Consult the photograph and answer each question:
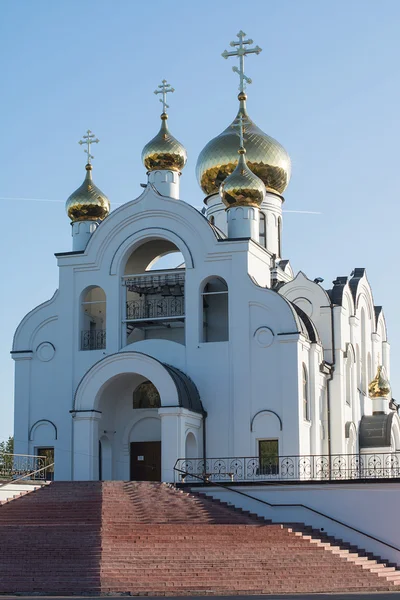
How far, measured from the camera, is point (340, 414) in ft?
90.1

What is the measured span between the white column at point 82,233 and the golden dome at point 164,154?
7.12 feet

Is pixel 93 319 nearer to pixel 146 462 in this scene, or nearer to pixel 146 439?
pixel 146 439

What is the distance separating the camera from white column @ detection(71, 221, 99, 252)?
28219 millimetres

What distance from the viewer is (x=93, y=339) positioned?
27188mm

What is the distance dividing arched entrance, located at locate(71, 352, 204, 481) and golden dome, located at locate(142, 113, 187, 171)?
5794 millimetres

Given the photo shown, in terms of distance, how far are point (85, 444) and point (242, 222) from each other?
6.40 m

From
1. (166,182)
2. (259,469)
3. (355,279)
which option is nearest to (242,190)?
(166,182)

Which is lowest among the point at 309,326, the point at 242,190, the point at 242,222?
the point at 309,326

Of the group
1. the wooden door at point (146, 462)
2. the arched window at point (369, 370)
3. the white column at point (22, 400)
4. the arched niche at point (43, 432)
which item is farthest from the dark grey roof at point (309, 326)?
the white column at point (22, 400)

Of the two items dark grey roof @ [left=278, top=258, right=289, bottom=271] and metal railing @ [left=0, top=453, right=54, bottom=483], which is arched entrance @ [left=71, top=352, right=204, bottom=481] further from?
dark grey roof @ [left=278, top=258, right=289, bottom=271]

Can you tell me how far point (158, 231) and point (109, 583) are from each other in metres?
11.6

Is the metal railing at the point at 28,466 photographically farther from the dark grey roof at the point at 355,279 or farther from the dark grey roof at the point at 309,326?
the dark grey roof at the point at 355,279

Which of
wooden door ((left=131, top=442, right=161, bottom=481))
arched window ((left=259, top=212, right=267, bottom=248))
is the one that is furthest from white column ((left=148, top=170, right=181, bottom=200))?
wooden door ((left=131, top=442, right=161, bottom=481))

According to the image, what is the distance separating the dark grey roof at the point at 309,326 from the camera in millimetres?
26312
